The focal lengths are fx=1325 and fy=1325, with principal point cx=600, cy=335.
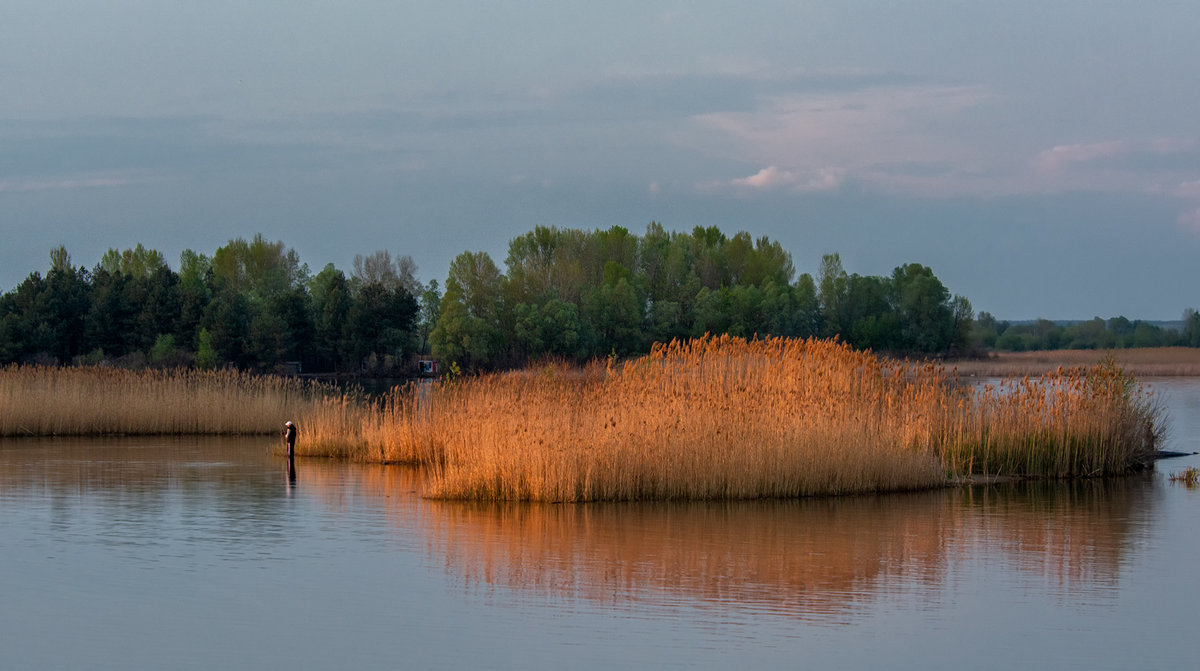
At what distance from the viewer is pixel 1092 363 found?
6303 cm

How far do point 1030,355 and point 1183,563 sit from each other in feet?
255

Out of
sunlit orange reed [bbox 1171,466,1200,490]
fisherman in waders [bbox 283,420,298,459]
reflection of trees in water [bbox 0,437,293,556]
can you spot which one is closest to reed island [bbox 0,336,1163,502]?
sunlit orange reed [bbox 1171,466,1200,490]

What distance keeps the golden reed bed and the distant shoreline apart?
45.6 m

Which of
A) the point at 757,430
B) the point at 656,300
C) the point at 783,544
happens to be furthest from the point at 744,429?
the point at 656,300

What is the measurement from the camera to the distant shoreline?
6525 centimetres

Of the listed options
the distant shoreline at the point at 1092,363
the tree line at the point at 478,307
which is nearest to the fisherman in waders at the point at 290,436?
the tree line at the point at 478,307

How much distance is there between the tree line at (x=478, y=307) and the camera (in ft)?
180

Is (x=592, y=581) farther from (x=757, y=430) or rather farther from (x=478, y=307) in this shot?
(x=478, y=307)

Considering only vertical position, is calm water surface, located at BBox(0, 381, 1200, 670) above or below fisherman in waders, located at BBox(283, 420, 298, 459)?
below

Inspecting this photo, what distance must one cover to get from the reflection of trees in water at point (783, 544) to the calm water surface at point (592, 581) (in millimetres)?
38

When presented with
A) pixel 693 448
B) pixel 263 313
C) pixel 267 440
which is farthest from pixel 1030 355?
pixel 693 448

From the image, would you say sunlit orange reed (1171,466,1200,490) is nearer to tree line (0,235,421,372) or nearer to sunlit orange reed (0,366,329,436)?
sunlit orange reed (0,366,329,436)

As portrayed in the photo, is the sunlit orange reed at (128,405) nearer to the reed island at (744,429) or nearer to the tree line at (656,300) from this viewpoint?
the reed island at (744,429)

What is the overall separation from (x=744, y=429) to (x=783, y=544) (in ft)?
10.5
